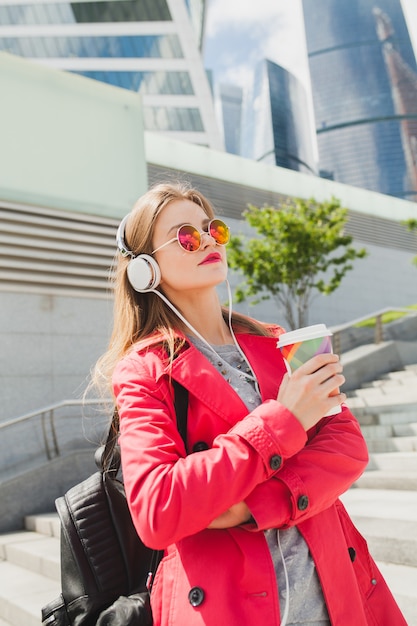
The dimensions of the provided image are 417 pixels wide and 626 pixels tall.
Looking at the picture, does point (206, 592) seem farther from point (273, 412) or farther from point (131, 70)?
point (131, 70)

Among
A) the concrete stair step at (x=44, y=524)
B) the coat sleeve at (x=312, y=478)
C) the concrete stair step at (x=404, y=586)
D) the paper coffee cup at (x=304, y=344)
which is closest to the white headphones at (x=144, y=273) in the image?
the paper coffee cup at (x=304, y=344)

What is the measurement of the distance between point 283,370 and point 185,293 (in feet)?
1.10

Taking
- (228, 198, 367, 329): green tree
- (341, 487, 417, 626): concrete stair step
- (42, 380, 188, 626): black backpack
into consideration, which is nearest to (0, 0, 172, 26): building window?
(228, 198, 367, 329): green tree

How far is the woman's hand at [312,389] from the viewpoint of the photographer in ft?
3.82

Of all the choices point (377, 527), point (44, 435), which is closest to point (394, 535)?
point (377, 527)

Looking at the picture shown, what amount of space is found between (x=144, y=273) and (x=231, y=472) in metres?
0.60

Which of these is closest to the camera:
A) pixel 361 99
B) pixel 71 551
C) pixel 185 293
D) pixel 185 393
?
pixel 185 393

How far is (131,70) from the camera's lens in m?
40.9

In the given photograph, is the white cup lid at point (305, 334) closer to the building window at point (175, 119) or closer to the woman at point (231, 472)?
the woman at point (231, 472)

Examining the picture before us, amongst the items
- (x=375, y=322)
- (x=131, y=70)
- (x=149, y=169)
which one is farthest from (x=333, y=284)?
(x=131, y=70)

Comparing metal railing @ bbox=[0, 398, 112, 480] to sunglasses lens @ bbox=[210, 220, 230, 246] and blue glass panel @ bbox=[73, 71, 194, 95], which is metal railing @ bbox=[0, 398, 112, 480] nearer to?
sunglasses lens @ bbox=[210, 220, 230, 246]

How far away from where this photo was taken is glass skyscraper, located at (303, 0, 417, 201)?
103 m

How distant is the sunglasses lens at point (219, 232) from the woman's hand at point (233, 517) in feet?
2.27

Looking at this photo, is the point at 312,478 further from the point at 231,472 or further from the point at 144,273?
the point at 144,273
